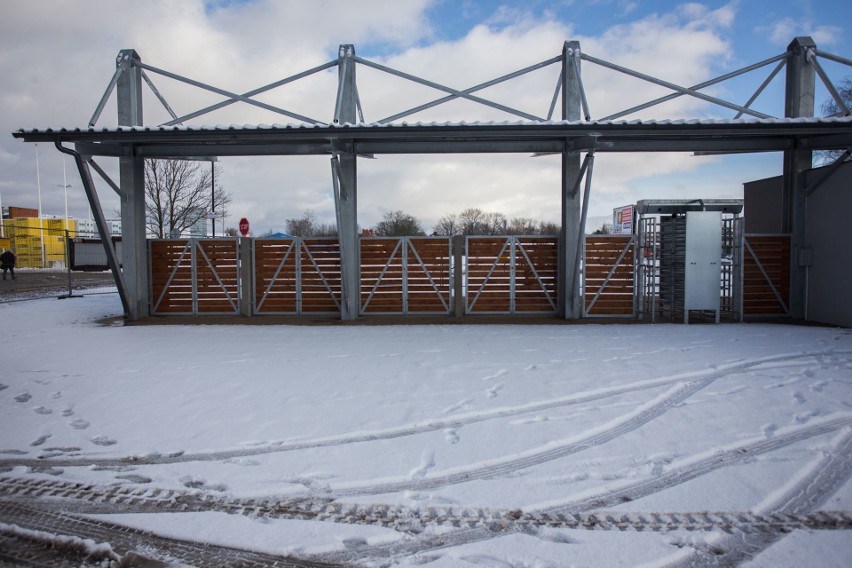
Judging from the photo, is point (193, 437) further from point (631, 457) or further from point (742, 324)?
point (742, 324)

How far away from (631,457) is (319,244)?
11.0 m

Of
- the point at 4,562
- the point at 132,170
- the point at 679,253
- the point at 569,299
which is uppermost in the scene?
the point at 132,170

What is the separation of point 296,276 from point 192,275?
2.75 meters

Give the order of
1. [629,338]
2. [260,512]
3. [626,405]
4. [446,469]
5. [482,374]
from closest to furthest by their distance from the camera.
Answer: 1. [260,512]
2. [446,469]
3. [626,405]
4. [482,374]
5. [629,338]

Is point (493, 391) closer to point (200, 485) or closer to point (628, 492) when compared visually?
point (628, 492)

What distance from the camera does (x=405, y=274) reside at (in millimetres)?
14117

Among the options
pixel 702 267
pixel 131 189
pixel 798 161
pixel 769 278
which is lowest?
pixel 769 278

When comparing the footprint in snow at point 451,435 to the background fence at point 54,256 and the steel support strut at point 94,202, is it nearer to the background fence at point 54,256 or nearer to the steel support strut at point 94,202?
the steel support strut at point 94,202

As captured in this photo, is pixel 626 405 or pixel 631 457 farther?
pixel 626 405

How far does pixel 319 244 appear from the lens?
563 inches

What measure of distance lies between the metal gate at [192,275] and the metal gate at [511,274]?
6196 millimetres

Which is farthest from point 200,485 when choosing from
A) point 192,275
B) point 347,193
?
point 192,275

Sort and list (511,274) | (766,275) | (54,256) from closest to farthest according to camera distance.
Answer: (766,275), (511,274), (54,256)

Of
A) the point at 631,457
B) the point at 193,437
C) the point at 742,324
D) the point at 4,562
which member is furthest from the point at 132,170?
the point at 742,324
